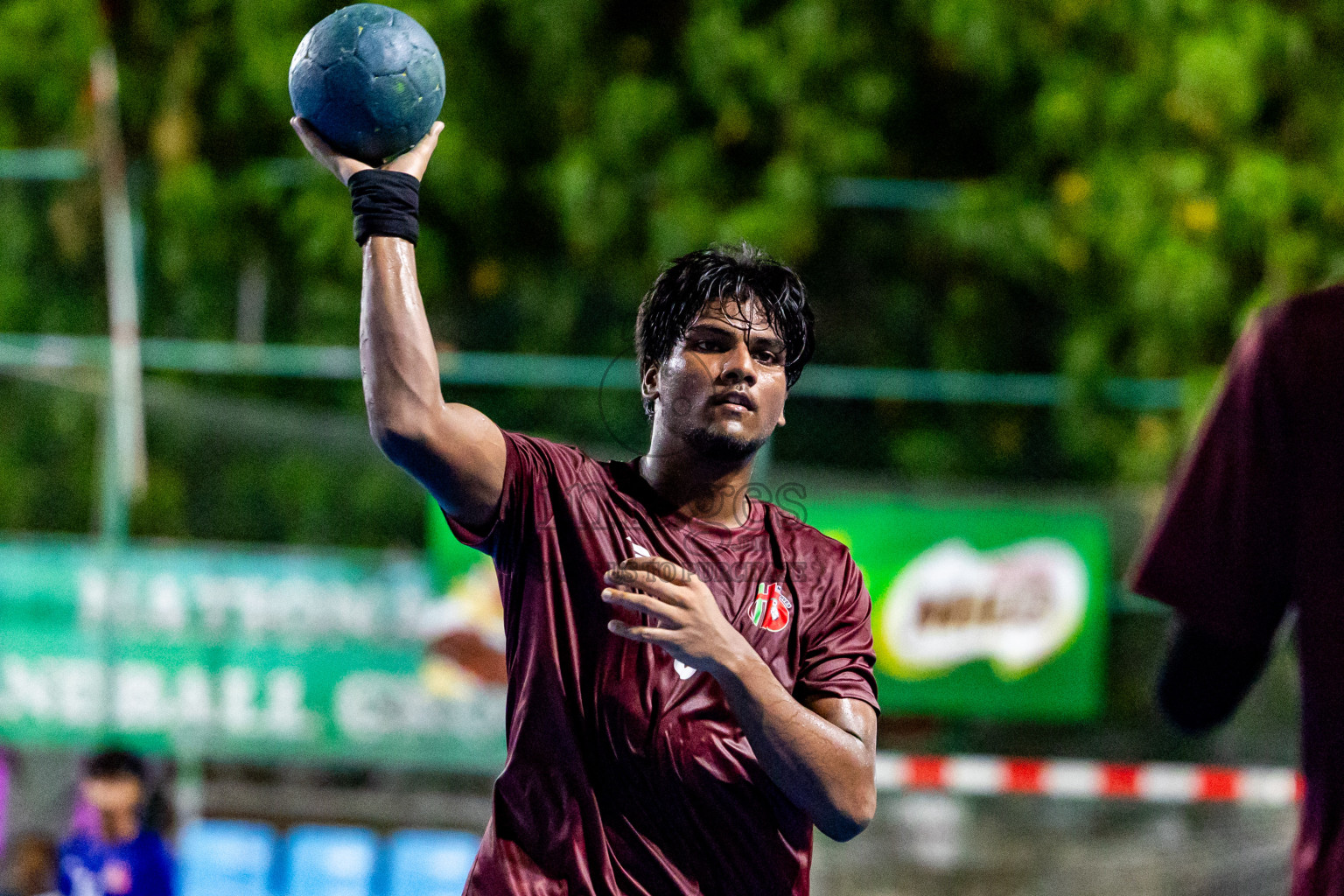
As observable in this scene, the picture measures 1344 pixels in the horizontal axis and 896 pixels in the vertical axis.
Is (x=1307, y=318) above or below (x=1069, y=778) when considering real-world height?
above

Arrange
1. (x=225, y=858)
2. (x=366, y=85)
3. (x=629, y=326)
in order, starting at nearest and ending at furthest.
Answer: (x=366, y=85) → (x=225, y=858) → (x=629, y=326)

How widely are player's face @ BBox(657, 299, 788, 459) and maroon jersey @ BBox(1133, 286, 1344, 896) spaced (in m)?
0.66

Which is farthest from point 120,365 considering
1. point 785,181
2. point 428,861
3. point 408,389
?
point 408,389

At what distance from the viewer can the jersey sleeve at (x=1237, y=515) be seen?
2.23 metres

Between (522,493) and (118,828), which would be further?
(118,828)

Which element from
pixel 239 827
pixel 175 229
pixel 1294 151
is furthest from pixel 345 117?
pixel 1294 151

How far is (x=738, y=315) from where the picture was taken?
2555mm

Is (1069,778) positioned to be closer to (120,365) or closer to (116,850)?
(116,850)

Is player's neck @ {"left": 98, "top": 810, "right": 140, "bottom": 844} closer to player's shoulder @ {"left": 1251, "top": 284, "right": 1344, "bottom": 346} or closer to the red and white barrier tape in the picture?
the red and white barrier tape

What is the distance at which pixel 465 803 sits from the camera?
25.1 feet

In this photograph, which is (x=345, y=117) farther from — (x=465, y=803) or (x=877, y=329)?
(x=877, y=329)

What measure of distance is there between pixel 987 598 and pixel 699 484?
525 centimetres

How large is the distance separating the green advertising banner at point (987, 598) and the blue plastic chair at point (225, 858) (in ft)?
10.6

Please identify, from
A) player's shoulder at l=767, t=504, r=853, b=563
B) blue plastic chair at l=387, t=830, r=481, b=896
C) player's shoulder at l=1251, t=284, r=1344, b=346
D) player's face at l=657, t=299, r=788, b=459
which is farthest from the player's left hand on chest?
blue plastic chair at l=387, t=830, r=481, b=896
